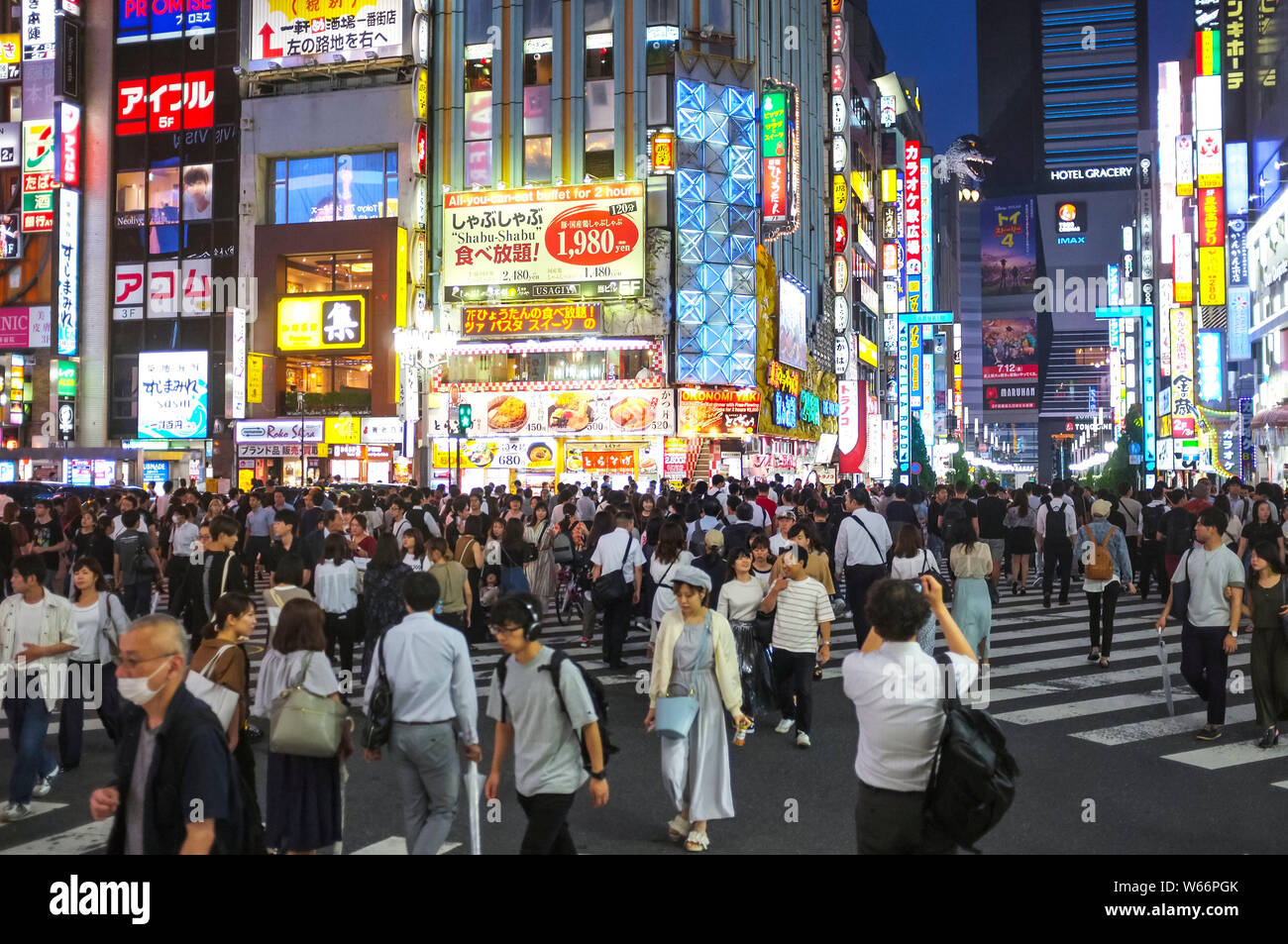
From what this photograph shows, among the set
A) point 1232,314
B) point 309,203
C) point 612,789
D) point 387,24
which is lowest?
point 612,789

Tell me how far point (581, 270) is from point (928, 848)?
38.8 m

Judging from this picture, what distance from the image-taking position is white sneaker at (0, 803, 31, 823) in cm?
704

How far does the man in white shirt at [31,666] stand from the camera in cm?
720

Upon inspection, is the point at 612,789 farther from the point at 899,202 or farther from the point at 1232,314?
the point at 899,202

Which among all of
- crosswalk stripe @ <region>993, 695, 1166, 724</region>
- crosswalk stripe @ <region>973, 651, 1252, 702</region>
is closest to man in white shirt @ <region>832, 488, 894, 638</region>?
crosswalk stripe @ <region>973, 651, 1252, 702</region>

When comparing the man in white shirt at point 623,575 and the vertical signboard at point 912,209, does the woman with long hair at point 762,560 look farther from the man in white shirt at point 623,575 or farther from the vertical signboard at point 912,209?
the vertical signboard at point 912,209

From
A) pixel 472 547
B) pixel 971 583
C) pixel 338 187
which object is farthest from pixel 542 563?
pixel 338 187

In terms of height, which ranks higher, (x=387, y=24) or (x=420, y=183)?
(x=387, y=24)

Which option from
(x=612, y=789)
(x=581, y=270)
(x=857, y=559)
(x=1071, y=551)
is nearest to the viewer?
(x=612, y=789)

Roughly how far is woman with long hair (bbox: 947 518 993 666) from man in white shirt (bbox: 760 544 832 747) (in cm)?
216

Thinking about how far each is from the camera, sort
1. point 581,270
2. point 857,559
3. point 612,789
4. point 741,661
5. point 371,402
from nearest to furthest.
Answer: point 612,789 → point 741,661 → point 857,559 → point 581,270 → point 371,402

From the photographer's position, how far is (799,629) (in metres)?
8.84
